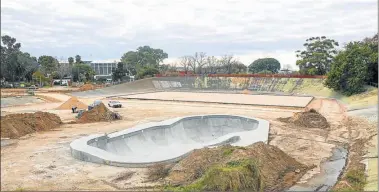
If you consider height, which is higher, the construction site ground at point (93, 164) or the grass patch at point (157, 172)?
the grass patch at point (157, 172)

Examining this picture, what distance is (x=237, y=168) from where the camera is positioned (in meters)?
10.7

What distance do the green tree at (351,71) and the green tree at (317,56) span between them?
1596 cm

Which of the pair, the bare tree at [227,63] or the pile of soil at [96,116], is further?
the bare tree at [227,63]

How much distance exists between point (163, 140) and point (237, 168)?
9.03 m

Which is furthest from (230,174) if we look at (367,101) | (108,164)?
(367,101)

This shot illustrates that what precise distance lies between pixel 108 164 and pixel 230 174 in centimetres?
480

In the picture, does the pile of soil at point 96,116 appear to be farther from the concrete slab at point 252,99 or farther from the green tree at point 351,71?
the green tree at point 351,71

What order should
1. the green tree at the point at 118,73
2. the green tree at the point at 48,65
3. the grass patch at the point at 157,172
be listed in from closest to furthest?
the grass patch at the point at 157,172 < the green tree at the point at 48,65 < the green tree at the point at 118,73

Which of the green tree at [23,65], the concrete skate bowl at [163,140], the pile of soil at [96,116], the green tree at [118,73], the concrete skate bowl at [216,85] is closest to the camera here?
the concrete skate bowl at [163,140]

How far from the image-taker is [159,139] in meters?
19.2

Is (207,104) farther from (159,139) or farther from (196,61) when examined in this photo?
(196,61)

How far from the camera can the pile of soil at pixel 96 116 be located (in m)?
25.6

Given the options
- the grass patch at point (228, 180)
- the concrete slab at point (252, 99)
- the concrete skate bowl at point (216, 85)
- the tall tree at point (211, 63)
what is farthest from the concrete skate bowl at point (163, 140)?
the tall tree at point (211, 63)

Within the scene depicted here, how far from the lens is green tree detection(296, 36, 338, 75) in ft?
204
